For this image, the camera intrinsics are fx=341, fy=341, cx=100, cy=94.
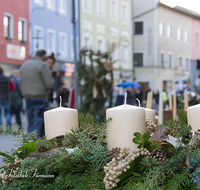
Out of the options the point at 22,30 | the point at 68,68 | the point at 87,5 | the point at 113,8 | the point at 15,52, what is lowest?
the point at 68,68

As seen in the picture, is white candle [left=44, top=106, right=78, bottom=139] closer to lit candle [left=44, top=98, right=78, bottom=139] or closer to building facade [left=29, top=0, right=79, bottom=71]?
lit candle [left=44, top=98, right=78, bottom=139]

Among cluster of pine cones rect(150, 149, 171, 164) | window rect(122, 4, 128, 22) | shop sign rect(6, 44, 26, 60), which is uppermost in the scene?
window rect(122, 4, 128, 22)

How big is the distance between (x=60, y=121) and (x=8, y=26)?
12.8 m

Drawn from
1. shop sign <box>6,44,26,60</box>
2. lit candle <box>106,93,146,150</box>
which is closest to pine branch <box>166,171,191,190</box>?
lit candle <box>106,93,146,150</box>

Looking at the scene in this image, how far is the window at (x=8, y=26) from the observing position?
41.3 feet

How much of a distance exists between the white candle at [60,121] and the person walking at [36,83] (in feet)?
9.68

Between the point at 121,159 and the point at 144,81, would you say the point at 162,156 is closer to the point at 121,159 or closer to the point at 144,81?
the point at 121,159

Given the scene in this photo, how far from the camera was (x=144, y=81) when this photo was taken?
17.5m

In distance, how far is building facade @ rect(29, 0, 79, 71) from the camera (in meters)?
14.1

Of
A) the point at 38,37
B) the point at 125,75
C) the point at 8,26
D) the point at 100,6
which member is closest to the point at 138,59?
the point at 125,75

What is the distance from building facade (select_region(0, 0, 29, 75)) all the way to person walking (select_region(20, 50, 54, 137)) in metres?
8.98

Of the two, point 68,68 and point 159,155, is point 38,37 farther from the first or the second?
point 159,155

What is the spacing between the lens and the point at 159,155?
58 centimetres

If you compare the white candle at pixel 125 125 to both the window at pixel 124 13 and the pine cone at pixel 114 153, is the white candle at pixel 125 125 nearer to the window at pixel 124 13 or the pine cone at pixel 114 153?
the pine cone at pixel 114 153
